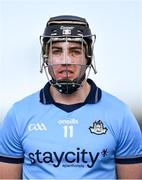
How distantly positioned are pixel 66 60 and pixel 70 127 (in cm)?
31

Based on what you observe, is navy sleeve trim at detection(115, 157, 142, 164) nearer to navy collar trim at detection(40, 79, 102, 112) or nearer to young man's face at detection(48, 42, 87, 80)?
navy collar trim at detection(40, 79, 102, 112)

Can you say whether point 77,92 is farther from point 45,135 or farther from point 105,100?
point 45,135

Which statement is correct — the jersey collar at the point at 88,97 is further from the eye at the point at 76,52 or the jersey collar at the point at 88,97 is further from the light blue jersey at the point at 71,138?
the eye at the point at 76,52

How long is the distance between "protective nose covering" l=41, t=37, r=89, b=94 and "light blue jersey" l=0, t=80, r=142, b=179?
11 centimetres

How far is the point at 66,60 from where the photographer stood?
174cm

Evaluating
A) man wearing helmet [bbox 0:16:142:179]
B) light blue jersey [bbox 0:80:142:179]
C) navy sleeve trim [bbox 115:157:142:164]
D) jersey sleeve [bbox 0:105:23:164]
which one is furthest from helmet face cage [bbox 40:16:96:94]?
navy sleeve trim [bbox 115:157:142:164]

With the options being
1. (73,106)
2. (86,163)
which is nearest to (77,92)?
(73,106)

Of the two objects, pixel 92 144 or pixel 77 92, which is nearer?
pixel 92 144

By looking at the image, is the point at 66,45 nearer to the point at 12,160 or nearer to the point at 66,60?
the point at 66,60

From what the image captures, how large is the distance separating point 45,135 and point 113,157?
33cm

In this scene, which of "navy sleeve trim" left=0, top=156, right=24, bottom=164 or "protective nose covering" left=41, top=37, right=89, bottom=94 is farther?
"navy sleeve trim" left=0, top=156, right=24, bottom=164

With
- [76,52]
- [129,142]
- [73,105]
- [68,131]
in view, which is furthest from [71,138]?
[76,52]

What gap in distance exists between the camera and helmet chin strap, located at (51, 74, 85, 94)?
1756 mm

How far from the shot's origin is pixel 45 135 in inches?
69.6
